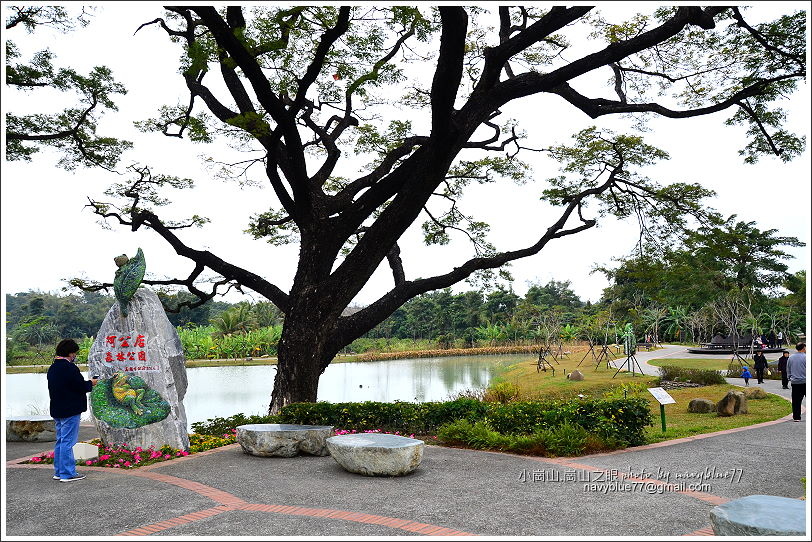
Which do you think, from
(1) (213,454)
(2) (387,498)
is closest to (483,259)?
(1) (213,454)

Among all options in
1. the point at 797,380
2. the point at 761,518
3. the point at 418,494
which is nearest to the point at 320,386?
the point at 797,380

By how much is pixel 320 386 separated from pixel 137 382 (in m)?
16.9

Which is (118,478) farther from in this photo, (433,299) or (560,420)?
(433,299)

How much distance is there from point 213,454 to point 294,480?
2.17m

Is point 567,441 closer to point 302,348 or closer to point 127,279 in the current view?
point 302,348

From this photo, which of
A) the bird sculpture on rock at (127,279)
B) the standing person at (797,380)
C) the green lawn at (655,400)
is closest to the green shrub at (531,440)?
the green lawn at (655,400)

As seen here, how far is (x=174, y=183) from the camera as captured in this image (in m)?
13.6

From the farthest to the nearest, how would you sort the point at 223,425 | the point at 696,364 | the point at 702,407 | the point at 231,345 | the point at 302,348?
the point at 231,345, the point at 696,364, the point at 702,407, the point at 223,425, the point at 302,348

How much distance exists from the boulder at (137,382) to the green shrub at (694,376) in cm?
1590

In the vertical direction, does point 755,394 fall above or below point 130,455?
below

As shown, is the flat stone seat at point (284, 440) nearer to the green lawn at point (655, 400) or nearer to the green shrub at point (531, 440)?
the green shrub at point (531, 440)

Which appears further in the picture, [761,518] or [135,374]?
[135,374]

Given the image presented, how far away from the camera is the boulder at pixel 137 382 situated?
8.11 metres

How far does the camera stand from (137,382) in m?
8.13
